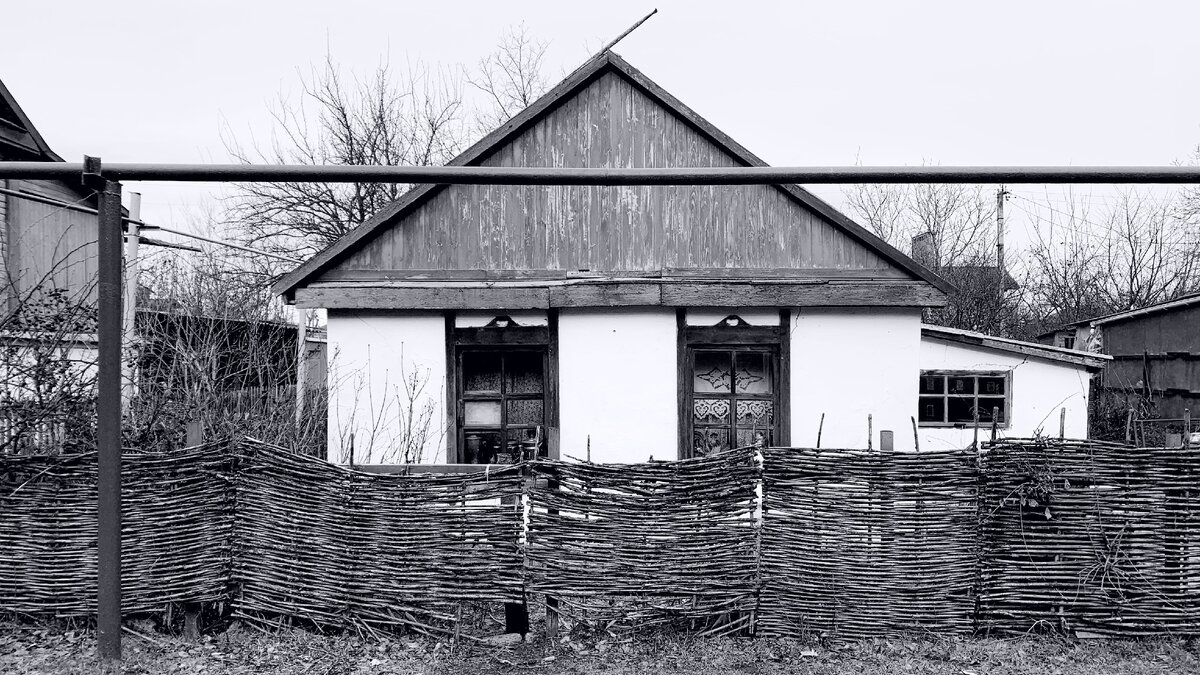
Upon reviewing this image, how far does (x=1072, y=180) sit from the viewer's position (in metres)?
4.42

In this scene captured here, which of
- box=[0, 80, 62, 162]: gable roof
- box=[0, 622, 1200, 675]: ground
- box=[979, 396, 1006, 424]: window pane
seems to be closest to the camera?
box=[0, 622, 1200, 675]: ground

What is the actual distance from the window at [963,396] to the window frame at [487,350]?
24.3 ft

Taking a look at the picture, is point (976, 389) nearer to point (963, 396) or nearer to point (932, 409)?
point (963, 396)

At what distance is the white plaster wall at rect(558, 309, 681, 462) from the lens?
956 cm

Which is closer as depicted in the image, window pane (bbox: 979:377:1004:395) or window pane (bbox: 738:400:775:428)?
window pane (bbox: 738:400:775:428)

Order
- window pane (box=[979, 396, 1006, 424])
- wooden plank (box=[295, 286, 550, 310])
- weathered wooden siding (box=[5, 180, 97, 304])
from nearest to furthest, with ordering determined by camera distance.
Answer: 1. wooden plank (box=[295, 286, 550, 310])
2. weathered wooden siding (box=[5, 180, 97, 304])
3. window pane (box=[979, 396, 1006, 424])

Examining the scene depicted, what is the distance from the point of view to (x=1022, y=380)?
45.9 feet

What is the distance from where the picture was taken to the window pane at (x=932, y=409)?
46.3 ft

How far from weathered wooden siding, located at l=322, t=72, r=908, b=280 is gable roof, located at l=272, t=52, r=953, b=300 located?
11 cm

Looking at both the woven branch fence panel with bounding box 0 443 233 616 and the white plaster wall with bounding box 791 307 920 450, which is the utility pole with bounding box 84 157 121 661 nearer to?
the woven branch fence panel with bounding box 0 443 233 616

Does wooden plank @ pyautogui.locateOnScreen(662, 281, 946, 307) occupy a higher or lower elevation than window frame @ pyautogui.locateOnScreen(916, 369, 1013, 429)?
higher

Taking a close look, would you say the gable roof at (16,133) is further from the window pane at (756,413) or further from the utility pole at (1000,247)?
the utility pole at (1000,247)

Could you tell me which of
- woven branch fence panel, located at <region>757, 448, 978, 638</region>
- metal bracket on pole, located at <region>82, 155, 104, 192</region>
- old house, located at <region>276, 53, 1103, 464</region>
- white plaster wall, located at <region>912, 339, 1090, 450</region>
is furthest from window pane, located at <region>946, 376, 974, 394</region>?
metal bracket on pole, located at <region>82, 155, 104, 192</region>

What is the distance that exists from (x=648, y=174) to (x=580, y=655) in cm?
272
